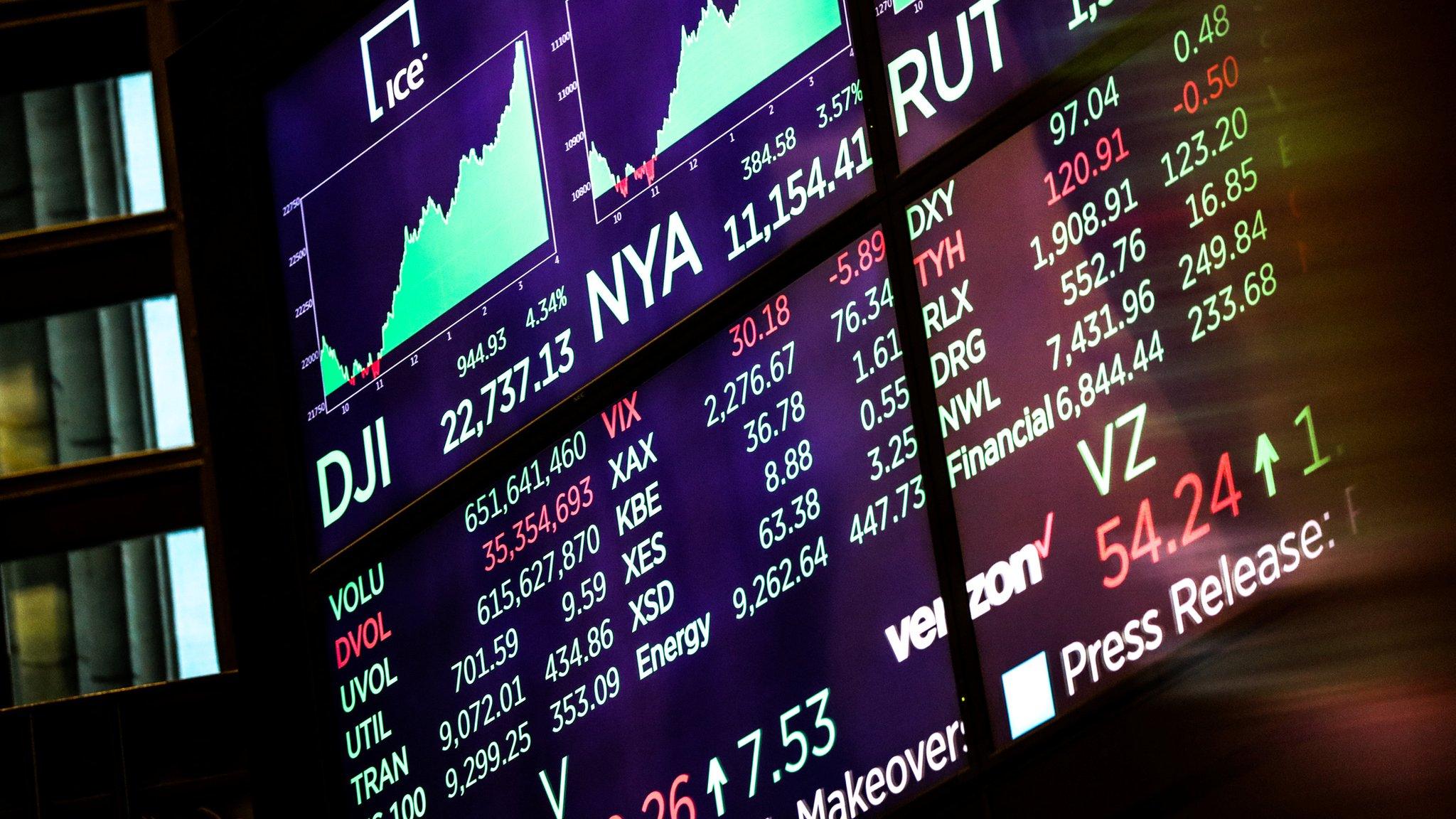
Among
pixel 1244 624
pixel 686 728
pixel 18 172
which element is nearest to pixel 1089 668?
pixel 1244 624

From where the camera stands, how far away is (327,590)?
6035 mm

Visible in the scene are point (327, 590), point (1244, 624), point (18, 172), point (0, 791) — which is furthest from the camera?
point (18, 172)

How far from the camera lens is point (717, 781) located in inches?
191

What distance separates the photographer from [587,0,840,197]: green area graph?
16.5 feet

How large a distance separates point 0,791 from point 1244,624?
768 cm

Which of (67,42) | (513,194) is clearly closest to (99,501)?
(67,42)

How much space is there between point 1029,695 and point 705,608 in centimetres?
95

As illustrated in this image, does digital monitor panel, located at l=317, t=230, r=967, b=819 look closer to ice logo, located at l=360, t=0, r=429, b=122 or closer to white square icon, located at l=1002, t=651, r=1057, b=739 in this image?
white square icon, located at l=1002, t=651, r=1057, b=739

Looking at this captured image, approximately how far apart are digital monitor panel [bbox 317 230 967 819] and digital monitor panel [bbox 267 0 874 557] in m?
0.23

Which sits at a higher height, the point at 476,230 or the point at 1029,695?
the point at 476,230

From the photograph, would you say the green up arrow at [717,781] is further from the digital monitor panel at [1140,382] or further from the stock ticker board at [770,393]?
the digital monitor panel at [1140,382]

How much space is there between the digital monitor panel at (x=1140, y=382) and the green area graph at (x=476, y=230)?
5.06 feet

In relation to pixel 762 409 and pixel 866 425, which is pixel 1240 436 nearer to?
pixel 866 425

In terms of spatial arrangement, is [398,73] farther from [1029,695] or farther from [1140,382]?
[1029,695]
